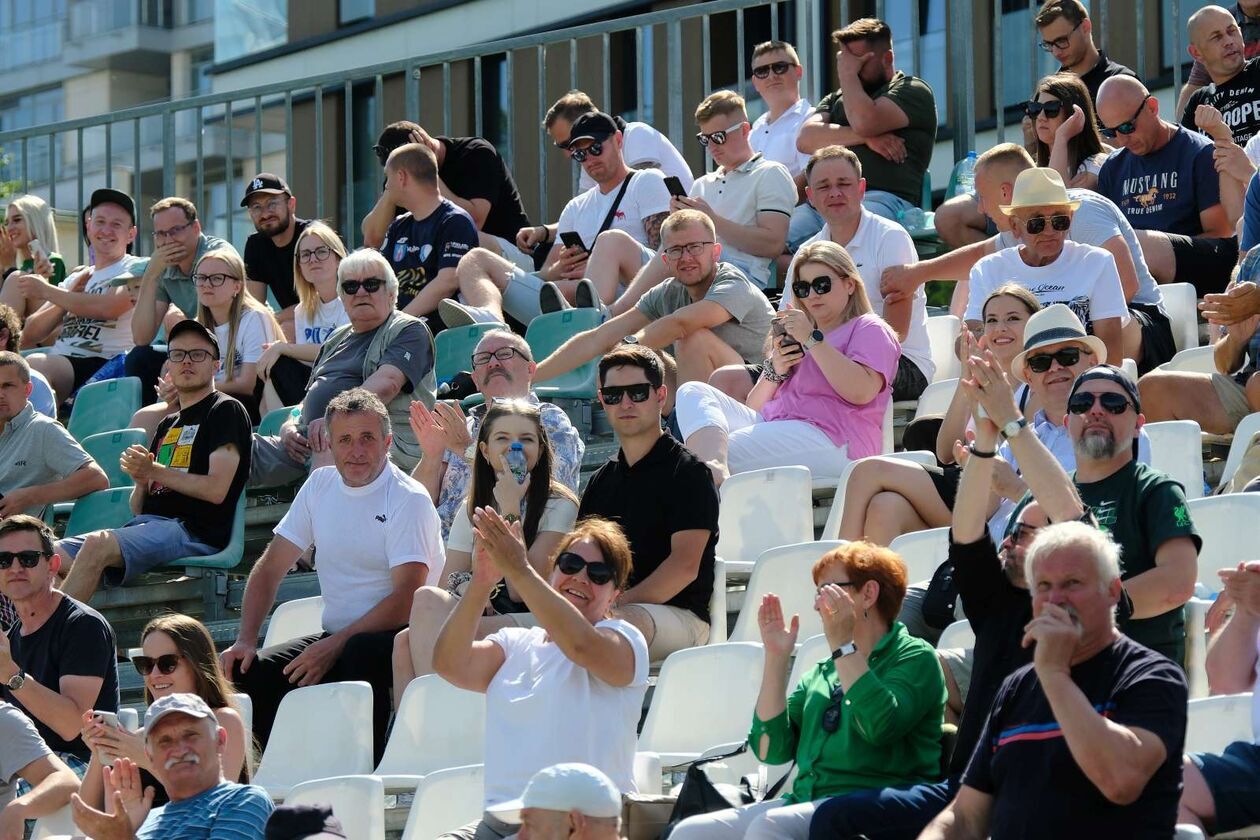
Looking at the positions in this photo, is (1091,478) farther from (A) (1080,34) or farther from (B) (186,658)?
(A) (1080,34)

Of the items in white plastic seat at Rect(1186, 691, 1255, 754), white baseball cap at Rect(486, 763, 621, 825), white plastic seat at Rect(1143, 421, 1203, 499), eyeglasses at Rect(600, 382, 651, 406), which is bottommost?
white baseball cap at Rect(486, 763, 621, 825)

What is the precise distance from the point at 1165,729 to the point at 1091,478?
1.28m

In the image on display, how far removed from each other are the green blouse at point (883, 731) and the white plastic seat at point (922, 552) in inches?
45.8

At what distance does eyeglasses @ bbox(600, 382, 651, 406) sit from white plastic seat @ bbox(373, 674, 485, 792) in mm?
1017

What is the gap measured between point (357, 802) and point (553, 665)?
66 cm

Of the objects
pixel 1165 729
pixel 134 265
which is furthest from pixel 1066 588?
pixel 134 265

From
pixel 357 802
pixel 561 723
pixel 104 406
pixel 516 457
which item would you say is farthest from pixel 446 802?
pixel 104 406

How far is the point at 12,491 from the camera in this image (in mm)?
8938

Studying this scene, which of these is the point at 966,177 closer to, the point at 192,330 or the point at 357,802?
the point at 192,330

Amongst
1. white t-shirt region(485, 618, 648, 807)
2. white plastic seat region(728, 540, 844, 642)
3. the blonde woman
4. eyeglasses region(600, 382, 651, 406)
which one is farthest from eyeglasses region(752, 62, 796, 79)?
white t-shirt region(485, 618, 648, 807)

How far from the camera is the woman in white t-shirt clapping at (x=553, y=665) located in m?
5.60

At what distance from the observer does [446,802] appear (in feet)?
19.6

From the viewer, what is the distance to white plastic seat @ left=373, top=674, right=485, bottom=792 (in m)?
6.60

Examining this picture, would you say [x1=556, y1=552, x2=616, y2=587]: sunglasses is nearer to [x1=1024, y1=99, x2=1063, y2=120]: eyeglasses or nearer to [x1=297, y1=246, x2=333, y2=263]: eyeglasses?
[x1=1024, y1=99, x2=1063, y2=120]: eyeglasses
